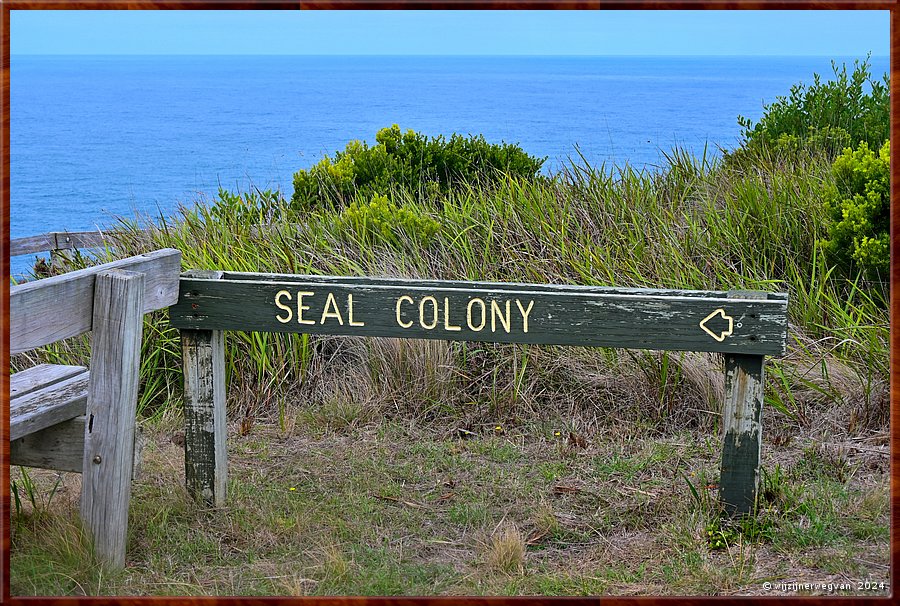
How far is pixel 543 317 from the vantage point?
3.84m

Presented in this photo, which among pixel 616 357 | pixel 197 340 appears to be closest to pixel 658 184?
pixel 616 357

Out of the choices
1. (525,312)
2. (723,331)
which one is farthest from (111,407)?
(723,331)

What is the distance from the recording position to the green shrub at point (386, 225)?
6.73m

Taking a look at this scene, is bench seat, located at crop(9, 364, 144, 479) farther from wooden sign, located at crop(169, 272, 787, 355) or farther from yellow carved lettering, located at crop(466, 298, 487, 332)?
yellow carved lettering, located at crop(466, 298, 487, 332)

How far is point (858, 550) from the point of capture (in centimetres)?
397

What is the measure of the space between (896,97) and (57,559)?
3.40 meters

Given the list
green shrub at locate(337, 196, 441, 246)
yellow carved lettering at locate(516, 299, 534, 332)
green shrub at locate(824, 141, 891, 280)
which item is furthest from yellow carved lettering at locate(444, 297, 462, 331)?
green shrub at locate(824, 141, 891, 280)

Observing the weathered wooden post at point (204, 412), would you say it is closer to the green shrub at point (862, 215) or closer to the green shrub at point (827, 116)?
the green shrub at point (862, 215)

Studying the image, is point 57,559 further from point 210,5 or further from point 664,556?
point 664,556

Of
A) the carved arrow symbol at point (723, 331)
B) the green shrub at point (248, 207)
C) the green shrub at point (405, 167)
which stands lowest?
the carved arrow symbol at point (723, 331)

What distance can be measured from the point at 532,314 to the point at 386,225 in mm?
3096

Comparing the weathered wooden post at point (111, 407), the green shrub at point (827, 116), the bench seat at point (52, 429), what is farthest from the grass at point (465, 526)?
the green shrub at point (827, 116)

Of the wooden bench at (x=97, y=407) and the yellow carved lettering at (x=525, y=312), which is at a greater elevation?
the yellow carved lettering at (x=525, y=312)

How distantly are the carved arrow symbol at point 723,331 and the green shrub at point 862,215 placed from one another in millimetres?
2723
